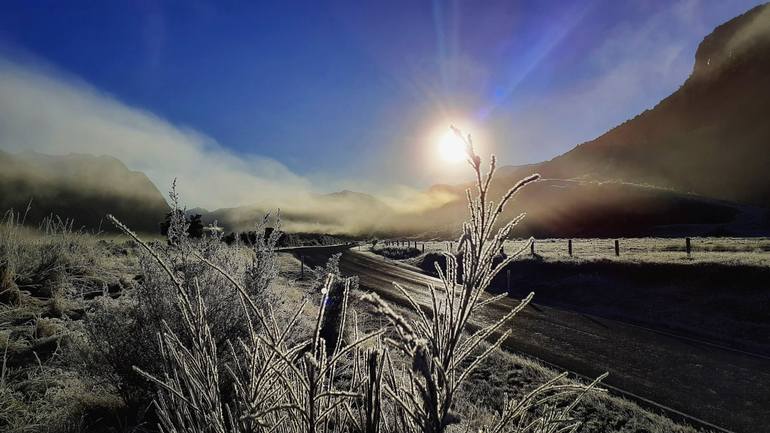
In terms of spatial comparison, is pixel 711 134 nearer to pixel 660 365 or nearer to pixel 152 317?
pixel 660 365

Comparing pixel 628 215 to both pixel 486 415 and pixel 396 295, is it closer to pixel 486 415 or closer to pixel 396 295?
pixel 396 295

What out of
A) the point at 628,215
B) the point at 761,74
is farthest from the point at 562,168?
the point at 628,215

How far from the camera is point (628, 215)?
56.8 m

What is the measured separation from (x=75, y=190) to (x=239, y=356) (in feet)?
320

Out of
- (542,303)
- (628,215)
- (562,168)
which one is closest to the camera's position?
(542,303)

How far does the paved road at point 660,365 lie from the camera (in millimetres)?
Answer: 6245

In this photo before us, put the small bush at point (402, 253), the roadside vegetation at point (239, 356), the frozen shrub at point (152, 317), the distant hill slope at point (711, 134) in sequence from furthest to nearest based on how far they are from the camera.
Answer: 1. the distant hill slope at point (711, 134)
2. the small bush at point (402, 253)
3. the frozen shrub at point (152, 317)
4. the roadside vegetation at point (239, 356)

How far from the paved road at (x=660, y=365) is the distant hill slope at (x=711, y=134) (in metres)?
70.6

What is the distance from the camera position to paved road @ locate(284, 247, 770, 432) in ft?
20.5

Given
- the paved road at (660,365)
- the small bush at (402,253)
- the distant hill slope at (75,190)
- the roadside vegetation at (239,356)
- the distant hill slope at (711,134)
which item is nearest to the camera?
the roadside vegetation at (239,356)

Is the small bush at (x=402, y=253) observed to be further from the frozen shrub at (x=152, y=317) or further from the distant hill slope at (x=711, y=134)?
the distant hill slope at (x=711, y=134)

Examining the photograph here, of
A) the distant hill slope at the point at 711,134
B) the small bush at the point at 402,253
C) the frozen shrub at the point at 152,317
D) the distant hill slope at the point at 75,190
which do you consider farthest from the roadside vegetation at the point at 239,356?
the distant hill slope at the point at 711,134

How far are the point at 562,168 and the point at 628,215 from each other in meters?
90.0

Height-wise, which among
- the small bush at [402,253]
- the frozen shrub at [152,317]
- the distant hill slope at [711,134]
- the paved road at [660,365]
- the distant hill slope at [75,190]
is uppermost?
the distant hill slope at [711,134]
